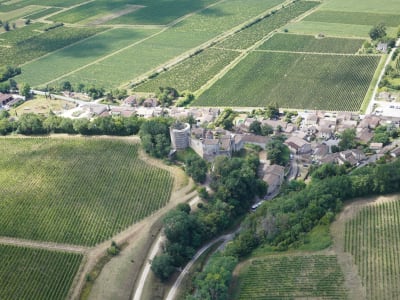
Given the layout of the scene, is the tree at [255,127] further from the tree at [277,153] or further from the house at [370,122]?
the house at [370,122]

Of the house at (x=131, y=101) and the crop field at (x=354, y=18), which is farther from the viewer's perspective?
the crop field at (x=354, y=18)

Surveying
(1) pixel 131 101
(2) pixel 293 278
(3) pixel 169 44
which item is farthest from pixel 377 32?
(2) pixel 293 278

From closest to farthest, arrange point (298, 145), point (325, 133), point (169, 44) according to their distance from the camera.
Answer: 1. point (298, 145)
2. point (325, 133)
3. point (169, 44)

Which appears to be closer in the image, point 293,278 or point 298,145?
point 293,278

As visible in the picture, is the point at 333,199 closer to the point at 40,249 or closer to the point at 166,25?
the point at 40,249

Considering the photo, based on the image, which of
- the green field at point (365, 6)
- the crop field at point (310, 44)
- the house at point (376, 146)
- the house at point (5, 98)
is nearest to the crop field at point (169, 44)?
the house at point (5, 98)

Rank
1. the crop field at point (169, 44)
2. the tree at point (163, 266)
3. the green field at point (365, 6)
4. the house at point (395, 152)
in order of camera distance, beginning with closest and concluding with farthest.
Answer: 1. the tree at point (163, 266)
2. the house at point (395, 152)
3. the crop field at point (169, 44)
4. the green field at point (365, 6)

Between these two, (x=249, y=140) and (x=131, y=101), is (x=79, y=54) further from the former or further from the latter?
(x=249, y=140)

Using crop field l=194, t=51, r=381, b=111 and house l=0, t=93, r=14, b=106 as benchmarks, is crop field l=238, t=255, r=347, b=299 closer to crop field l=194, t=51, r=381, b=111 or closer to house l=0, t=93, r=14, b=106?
crop field l=194, t=51, r=381, b=111
